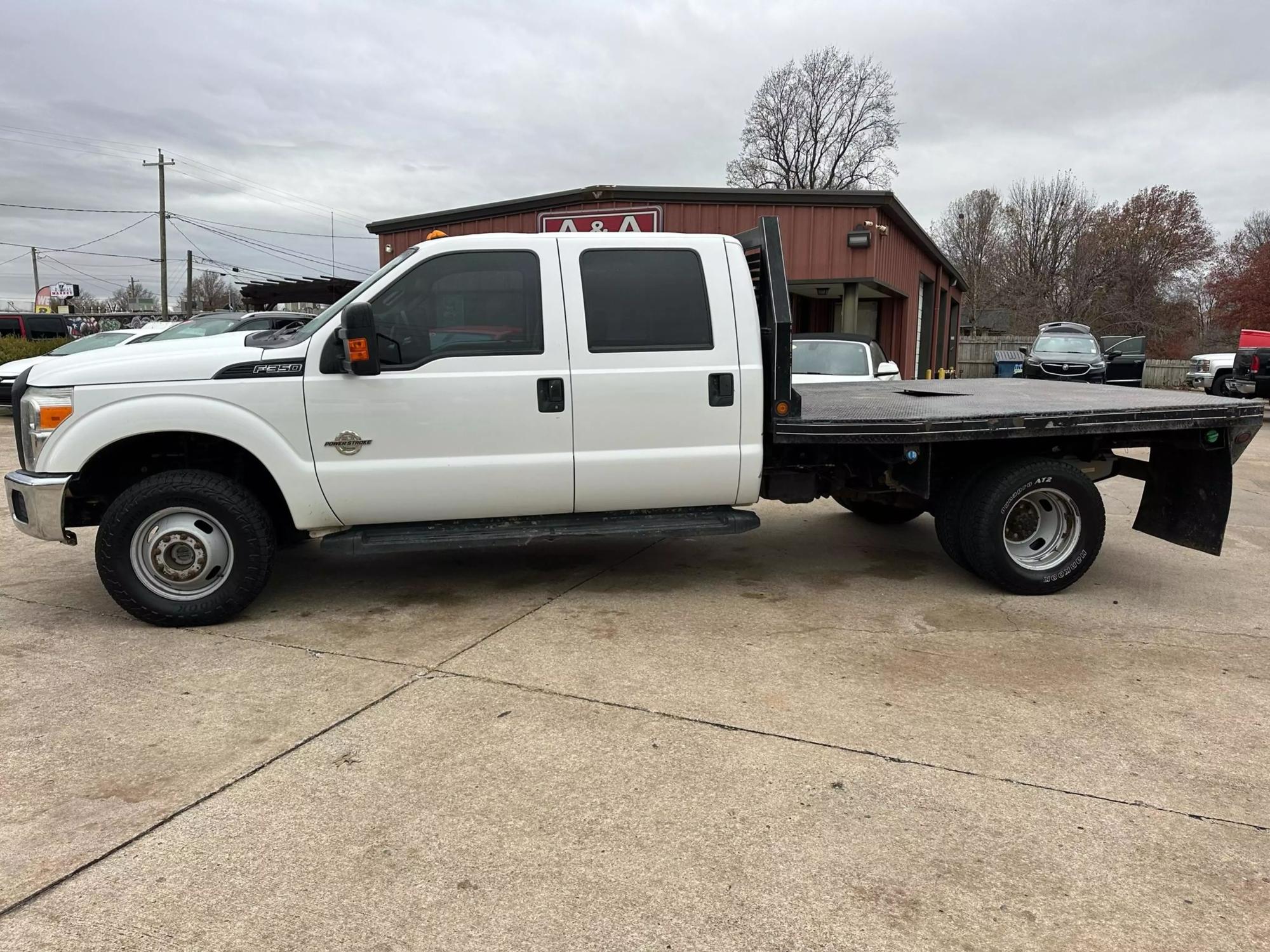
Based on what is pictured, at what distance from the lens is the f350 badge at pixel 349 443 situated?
4.49m

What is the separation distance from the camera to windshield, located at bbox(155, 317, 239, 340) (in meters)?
13.3

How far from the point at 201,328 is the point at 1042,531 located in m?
12.7

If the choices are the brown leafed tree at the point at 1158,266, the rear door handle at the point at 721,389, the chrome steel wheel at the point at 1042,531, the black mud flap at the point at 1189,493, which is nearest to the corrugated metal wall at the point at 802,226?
the black mud flap at the point at 1189,493

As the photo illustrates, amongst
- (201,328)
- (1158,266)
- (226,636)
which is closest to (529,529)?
(226,636)

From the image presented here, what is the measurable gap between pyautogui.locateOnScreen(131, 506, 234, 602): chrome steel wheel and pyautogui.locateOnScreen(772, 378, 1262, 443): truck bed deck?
121 inches

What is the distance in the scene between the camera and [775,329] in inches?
190

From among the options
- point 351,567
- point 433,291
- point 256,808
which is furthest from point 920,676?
point 351,567

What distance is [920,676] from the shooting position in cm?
394

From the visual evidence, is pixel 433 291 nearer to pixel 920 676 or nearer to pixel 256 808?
pixel 256 808

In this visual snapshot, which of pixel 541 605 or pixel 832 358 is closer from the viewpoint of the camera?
pixel 541 605

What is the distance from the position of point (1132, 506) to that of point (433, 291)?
23.3ft

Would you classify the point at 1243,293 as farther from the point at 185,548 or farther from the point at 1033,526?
the point at 185,548

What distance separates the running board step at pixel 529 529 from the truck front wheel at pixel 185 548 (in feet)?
1.39

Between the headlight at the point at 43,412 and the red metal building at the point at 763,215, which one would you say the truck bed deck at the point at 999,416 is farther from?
the red metal building at the point at 763,215
